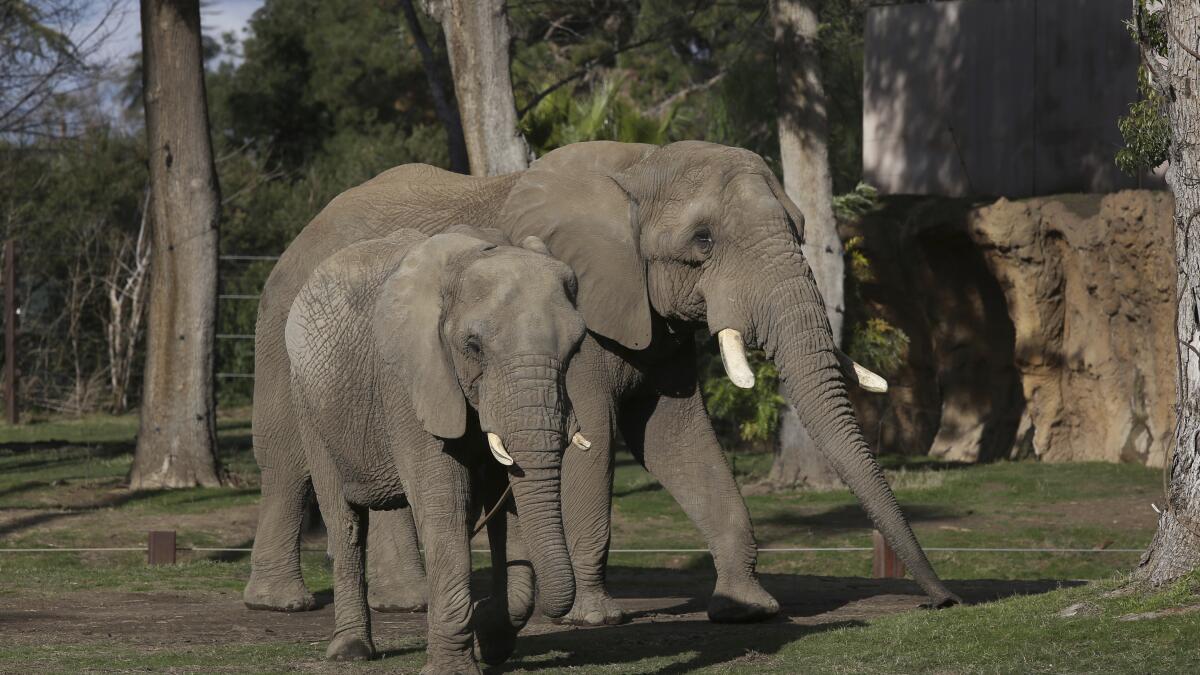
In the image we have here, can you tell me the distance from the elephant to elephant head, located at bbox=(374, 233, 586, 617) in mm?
2172

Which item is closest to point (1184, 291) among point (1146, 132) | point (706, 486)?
point (1146, 132)

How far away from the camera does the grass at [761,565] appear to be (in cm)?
845

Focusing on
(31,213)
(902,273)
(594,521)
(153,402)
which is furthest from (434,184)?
(31,213)

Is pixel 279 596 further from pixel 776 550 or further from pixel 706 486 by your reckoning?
pixel 776 550

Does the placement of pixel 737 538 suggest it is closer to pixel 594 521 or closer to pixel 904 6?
pixel 594 521

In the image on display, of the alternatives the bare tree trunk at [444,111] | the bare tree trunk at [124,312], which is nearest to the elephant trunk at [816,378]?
the bare tree trunk at [444,111]

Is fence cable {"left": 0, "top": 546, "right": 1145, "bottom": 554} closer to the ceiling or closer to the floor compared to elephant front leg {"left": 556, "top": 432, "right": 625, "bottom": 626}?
closer to the floor

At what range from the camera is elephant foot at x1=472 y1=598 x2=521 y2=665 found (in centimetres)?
834

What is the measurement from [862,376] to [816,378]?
25.2 inches

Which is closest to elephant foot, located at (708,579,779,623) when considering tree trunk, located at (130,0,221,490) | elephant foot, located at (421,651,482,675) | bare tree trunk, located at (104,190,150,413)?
elephant foot, located at (421,651,482,675)

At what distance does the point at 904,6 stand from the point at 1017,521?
30.5ft

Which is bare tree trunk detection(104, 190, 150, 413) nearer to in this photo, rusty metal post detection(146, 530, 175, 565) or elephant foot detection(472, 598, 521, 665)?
rusty metal post detection(146, 530, 175, 565)

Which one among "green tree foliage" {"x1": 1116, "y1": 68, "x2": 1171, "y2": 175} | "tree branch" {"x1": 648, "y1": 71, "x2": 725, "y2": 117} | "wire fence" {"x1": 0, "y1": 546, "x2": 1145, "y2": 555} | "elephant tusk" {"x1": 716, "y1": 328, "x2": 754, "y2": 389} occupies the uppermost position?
"tree branch" {"x1": 648, "y1": 71, "x2": 725, "y2": 117}

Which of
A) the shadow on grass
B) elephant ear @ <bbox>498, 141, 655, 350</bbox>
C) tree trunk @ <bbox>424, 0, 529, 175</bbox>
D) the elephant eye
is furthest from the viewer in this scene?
tree trunk @ <bbox>424, 0, 529, 175</bbox>
